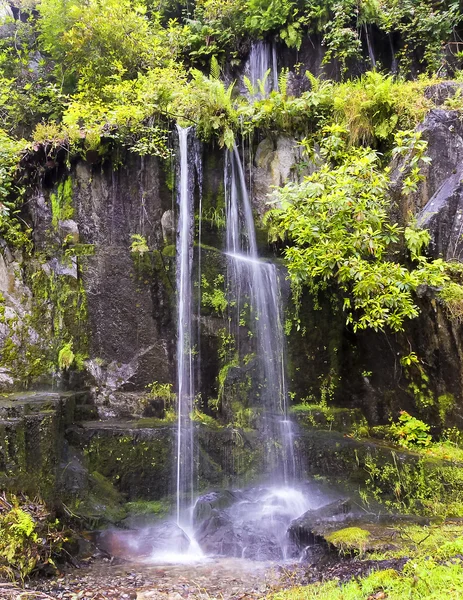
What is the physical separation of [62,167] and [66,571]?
6938mm

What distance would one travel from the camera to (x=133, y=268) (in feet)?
26.2

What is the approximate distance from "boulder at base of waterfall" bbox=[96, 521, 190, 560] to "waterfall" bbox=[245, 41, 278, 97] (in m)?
10.6

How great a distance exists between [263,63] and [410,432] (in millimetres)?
10021

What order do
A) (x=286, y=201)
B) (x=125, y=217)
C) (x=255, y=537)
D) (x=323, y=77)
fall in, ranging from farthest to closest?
(x=323, y=77) → (x=125, y=217) → (x=286, y=201) → (x=255, y=537)

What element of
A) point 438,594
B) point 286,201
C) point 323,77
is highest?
point 323,77

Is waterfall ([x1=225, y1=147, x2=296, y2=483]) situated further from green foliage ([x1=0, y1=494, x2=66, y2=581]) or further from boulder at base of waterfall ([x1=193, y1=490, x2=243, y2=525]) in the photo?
green foliage ([x1=0, y1=494, x2=66, y2=581])

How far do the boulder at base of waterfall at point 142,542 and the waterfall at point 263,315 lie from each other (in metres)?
1.77

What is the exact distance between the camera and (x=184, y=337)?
7844 mm

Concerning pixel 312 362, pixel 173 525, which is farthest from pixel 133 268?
pixel 173 525

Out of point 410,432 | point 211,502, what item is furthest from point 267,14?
point 211,502

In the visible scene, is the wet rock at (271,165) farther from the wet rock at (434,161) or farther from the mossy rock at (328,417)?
the mossy rock at (328,417)

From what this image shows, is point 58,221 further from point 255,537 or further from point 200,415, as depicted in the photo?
point 255,537

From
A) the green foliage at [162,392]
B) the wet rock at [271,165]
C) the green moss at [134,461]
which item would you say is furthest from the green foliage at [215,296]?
the green moss at [134,461]

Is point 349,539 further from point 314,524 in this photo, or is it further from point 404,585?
point 404,585
